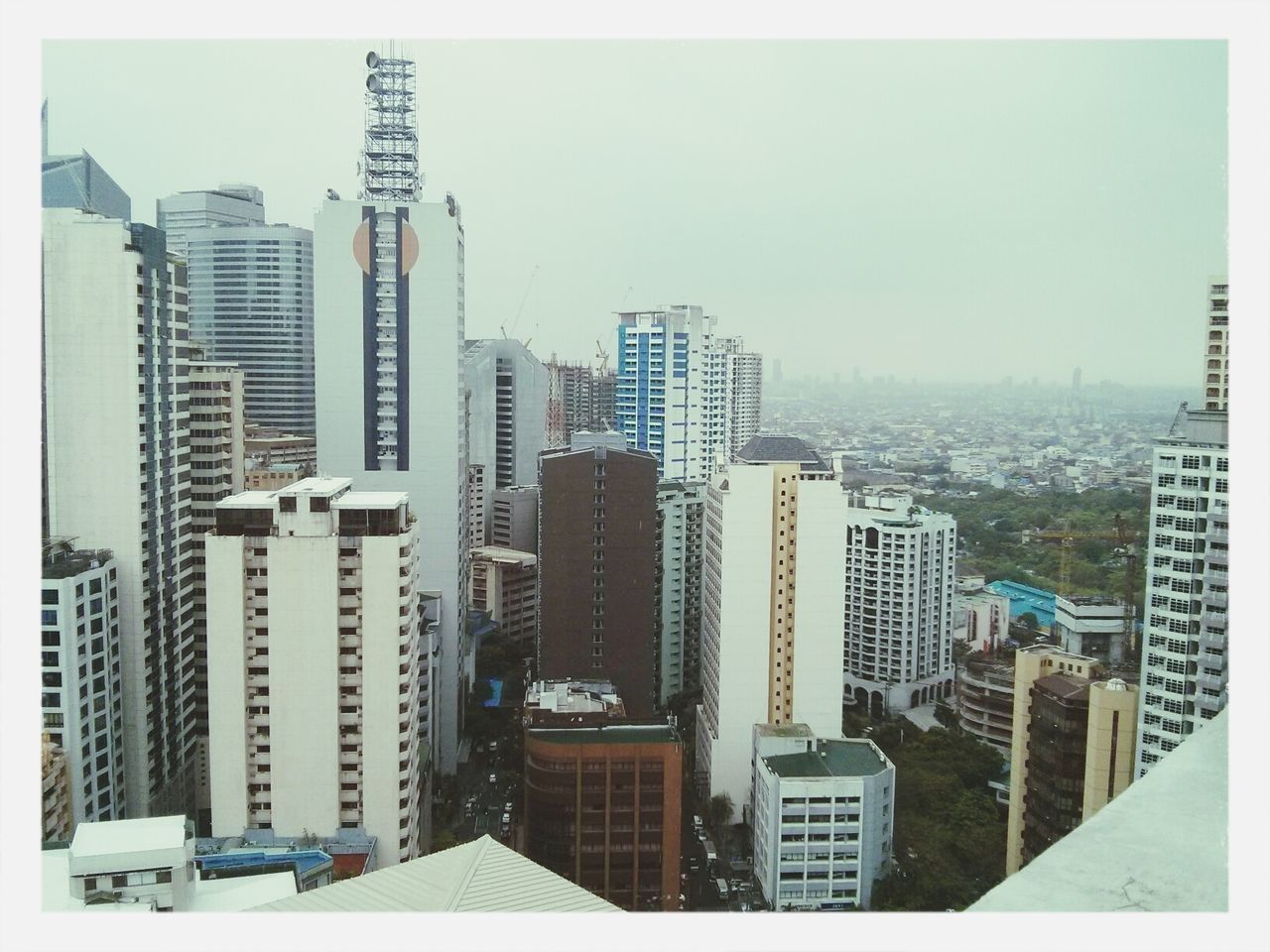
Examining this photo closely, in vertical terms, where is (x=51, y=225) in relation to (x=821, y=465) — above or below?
above

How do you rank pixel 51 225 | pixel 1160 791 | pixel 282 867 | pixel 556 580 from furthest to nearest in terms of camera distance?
pixel 556 580, pixel 51 225, pixel 282 867, pixel 1160 791

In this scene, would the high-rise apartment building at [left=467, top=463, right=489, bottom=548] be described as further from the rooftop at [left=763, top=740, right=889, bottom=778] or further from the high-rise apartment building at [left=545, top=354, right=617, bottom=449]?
the rooftop at [left=763, top=740, right=889, bottom=778]

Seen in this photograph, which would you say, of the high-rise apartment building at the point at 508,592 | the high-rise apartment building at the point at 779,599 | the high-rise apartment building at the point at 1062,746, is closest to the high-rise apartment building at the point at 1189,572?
the high-rise apartment building at the point at 1062,746

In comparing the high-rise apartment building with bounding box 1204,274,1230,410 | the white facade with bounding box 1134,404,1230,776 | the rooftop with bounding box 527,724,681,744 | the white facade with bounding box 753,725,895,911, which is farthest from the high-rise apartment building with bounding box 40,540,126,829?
the high-rise apartment building with bounding box 1204,274,1230,410

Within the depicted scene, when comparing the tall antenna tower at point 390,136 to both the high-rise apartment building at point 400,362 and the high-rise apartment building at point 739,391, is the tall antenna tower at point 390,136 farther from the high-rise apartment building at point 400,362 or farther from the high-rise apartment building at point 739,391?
the high-rise apartment building at point 739,391

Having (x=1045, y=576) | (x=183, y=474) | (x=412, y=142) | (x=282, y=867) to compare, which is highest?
(x=412, y=142)

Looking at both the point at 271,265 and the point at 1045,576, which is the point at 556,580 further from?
the point at 271,265

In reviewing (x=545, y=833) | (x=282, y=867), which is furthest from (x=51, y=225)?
(x=545, y=833)

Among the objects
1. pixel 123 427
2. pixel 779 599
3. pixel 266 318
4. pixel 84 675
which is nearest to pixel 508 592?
pixel 779 599
